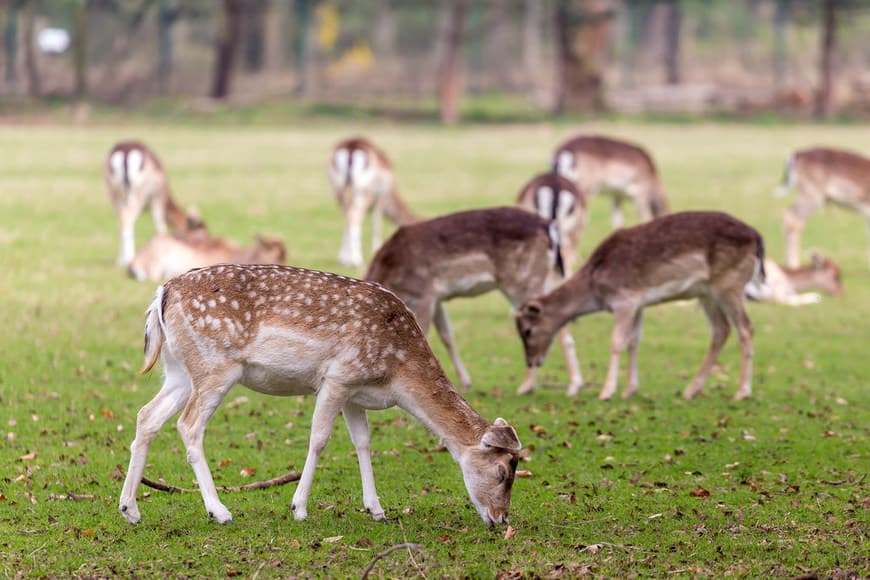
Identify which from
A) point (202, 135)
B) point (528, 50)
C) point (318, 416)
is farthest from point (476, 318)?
point (528, 50)

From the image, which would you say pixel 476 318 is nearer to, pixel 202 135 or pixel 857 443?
pixel 857 443

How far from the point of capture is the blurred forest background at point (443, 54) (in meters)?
38.7

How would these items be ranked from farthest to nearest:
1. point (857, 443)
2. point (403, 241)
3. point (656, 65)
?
point (656, 65), point (403, 241), point (857, 443)

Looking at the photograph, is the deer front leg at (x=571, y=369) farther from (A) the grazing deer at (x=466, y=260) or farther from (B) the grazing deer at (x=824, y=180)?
(B) the grazing deer at (x=824, y=180)

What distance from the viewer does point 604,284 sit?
9750 mm

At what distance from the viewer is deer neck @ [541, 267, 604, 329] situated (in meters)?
9.72

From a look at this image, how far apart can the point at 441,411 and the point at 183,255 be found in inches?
361

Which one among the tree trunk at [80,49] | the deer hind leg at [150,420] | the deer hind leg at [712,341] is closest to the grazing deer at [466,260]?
the deer hind leg at [712,341]

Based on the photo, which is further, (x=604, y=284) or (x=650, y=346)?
(x=650, y=346)

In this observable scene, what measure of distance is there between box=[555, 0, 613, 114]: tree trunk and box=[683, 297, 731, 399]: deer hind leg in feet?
91.4

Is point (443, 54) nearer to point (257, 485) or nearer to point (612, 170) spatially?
point (612, 170)

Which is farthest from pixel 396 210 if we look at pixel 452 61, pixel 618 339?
pixel 452 61

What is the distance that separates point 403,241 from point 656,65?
50.9 meters

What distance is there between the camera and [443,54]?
39.6 metres
